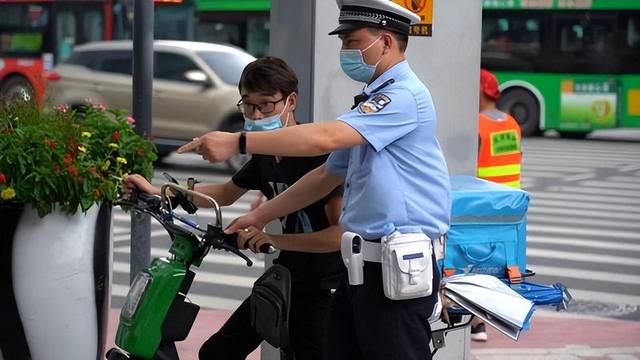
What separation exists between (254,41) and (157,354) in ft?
75.3

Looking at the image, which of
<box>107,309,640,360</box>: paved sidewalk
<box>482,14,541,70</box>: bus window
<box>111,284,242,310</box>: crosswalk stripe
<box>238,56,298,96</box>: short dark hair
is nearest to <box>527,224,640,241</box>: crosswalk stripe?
<box>107,309,640,360</box>: paved sidewalk

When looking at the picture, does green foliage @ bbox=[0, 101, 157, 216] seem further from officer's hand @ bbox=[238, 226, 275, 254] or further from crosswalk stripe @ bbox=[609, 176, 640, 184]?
crosswalk stripe @ bbox=[609, 176, 640, 184]

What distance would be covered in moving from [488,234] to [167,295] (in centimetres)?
159

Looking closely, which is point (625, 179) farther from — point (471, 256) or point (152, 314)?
point (152, 314)

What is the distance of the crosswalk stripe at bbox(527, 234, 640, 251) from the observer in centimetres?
1216

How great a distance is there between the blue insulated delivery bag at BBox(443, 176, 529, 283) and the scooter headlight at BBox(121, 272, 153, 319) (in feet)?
4.43

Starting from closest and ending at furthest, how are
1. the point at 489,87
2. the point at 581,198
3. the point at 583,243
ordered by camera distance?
the point at 489,87
the point at 583,243
the point at 581,198

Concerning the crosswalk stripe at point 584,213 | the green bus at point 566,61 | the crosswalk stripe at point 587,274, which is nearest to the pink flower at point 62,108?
the crosswalk stripe at point 587,274

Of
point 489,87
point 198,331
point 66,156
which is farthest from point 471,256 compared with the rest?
point 489,87

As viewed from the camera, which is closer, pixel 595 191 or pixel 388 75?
pixel 388 75

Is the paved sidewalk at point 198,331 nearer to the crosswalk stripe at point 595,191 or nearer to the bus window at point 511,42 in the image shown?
the crosswalk stripe at point 595,191

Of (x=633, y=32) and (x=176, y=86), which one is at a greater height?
(x=633, y=32)

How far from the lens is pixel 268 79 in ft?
13.8

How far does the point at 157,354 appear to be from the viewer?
151 inches
